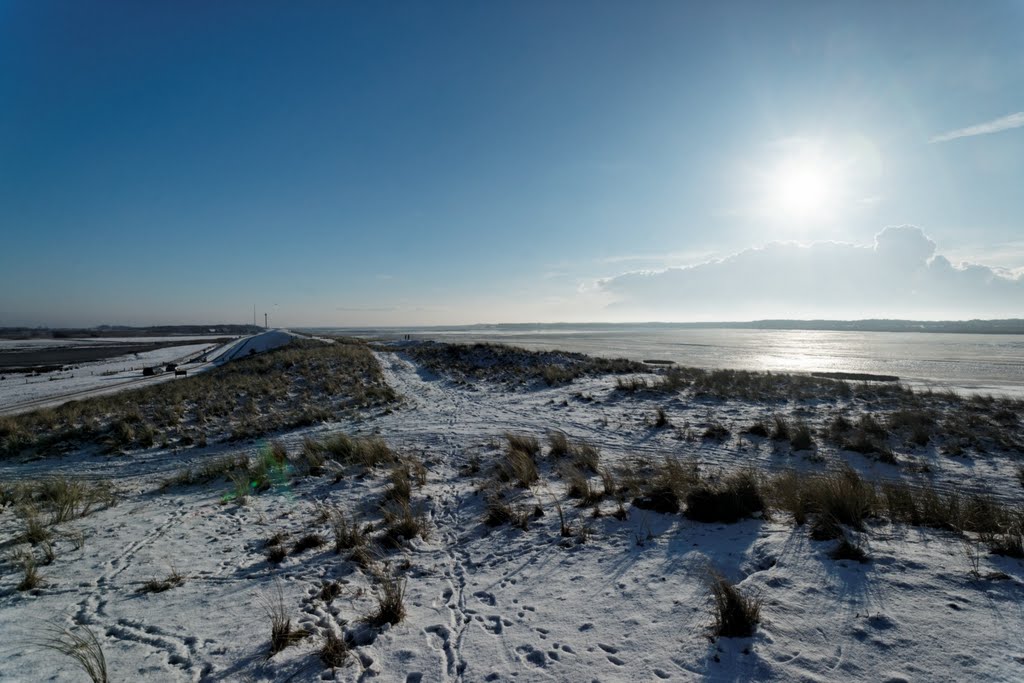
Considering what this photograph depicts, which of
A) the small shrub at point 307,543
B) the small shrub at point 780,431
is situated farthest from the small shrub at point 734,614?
the small shrub at point 780,431

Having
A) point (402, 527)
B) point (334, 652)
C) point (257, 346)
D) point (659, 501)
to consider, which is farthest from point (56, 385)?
point (659, 501)

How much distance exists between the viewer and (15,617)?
4445 mm

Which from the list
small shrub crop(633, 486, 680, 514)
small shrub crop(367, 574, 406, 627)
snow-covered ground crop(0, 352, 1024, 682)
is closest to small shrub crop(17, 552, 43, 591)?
snow-covered ground crop(0, 352, 1024, 682)

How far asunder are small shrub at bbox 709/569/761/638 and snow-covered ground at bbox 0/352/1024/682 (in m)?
0.09

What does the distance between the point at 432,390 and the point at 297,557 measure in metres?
16.1

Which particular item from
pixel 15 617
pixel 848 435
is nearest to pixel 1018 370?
pixel 848 435

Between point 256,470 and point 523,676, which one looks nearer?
point 523,676

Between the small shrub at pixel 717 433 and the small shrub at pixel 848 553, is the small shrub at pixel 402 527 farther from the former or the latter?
the small shrub at pixel 717 433

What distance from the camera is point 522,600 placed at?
180 inches

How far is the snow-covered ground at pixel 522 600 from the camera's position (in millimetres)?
3469

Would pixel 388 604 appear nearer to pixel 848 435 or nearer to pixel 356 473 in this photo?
pixel 356 473

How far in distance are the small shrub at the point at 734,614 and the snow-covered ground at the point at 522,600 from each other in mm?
87

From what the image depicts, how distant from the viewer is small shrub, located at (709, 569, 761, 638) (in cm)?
368

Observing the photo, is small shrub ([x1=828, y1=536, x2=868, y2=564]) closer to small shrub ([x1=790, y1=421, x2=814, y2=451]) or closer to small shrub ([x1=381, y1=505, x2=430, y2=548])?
small shrub ([x1=381, y1=505, x2=430, y2=548])
